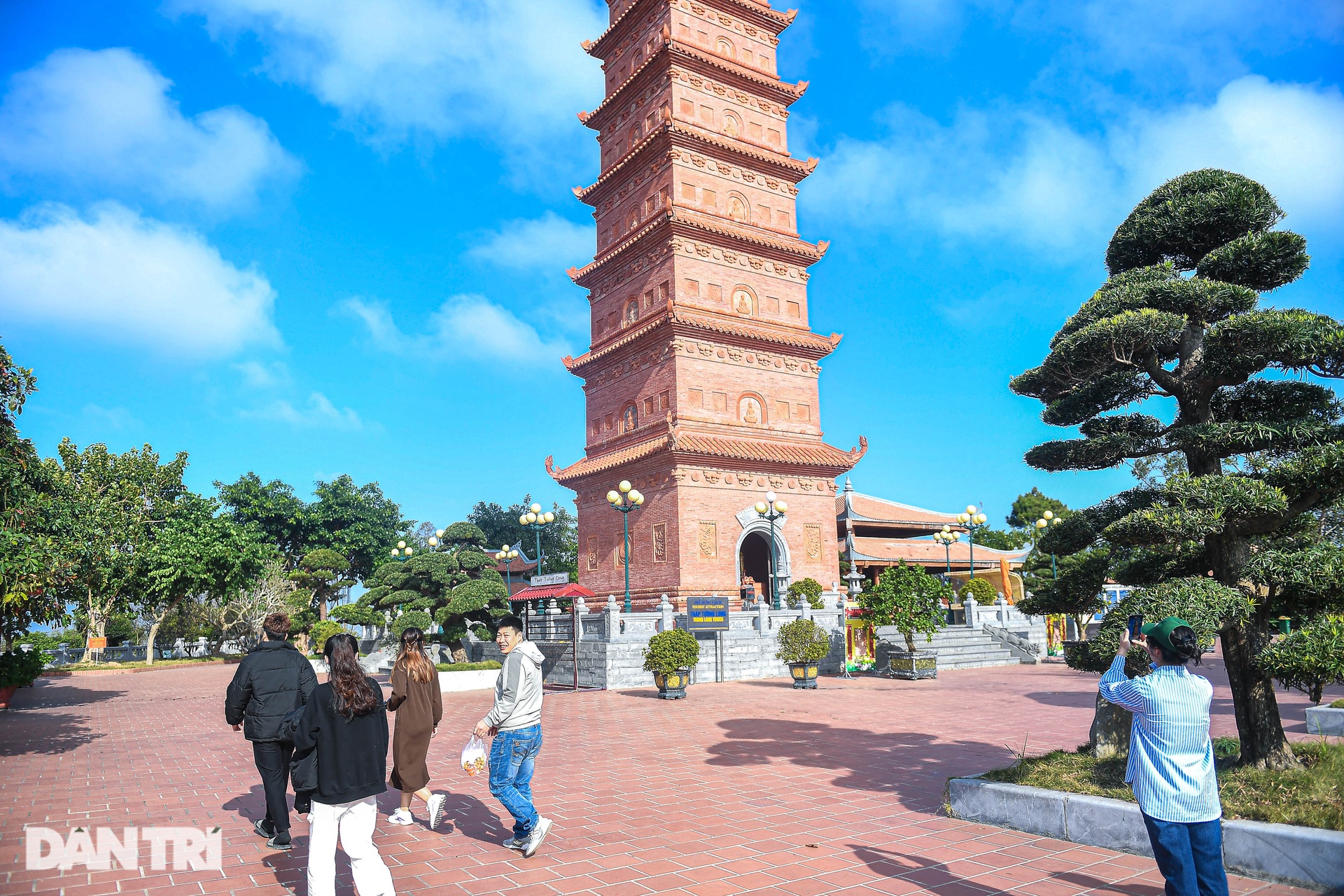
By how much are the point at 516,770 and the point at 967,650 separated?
71.2 feet

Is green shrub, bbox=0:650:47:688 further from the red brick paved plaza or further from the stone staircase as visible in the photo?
the stone staircase

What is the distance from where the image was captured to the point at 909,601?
21.0 m

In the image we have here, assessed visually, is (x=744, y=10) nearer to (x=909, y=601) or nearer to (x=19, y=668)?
(x=909, y=601)

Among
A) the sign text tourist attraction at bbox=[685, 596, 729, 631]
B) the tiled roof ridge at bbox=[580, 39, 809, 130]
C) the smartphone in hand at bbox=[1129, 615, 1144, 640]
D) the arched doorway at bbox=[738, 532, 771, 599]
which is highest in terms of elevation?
the tiled roof ridge at bbox=[580, 39, 809, 130]

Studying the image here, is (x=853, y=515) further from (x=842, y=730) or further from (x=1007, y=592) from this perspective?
(x=842, y=730)

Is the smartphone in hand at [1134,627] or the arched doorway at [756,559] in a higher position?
the arched doorway at [756,559]

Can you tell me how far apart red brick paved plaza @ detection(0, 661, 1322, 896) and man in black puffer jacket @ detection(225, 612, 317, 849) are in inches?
13.4

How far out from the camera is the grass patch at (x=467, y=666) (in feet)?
68.2

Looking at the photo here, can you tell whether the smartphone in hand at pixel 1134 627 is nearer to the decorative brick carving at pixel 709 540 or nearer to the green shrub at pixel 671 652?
the green shrub at pixel 671 652

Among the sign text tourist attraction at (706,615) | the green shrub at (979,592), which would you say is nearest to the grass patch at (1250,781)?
the sign text tourist attraction at (706,615)

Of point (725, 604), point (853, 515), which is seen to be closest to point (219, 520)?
point (725, 604)

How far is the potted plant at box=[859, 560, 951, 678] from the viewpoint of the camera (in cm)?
2070

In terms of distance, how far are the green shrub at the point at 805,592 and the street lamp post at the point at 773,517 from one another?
47 centimetres

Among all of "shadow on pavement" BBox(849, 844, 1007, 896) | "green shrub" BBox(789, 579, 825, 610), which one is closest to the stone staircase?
"green shrub" BBox(789, 579, 825, 610)
